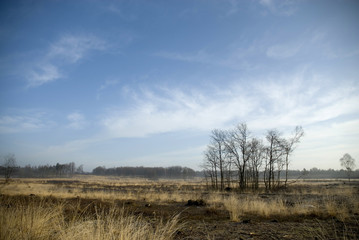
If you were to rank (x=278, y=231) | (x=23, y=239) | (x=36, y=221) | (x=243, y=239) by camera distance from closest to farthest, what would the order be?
(x=23, y=239) < (x=36, y=221) < (x=243, y=239) < (x=278, y=231)

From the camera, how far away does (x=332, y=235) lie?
5.20 meters

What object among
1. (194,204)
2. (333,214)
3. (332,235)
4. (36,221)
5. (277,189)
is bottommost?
(277,189)

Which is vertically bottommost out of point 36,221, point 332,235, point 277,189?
point 277,189

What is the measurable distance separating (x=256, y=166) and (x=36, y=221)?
3450 cm

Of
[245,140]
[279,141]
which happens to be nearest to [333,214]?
[245,140]

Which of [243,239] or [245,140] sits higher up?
[245,140]

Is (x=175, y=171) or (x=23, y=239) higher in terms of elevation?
(x=23, y=239)

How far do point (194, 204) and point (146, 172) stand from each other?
14852 cm

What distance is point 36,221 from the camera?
414cm

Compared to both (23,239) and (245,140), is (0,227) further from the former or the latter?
(245,140)

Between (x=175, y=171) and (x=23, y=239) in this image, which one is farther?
(x=175, y=171)

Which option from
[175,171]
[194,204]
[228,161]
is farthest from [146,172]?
[194,204]

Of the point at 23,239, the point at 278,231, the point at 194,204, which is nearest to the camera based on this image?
the point at 23,239

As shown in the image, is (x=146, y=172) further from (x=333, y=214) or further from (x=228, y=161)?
(x=333, y=214)
